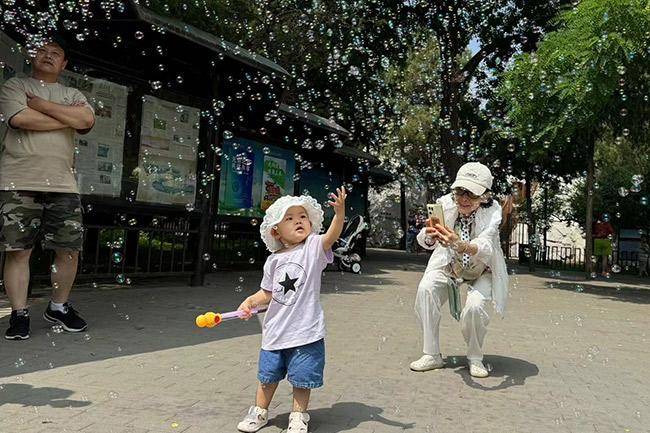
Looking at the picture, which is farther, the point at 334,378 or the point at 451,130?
the point at 451,130

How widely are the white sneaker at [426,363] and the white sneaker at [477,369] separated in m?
0.28

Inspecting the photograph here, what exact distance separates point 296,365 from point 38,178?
3.19 meters

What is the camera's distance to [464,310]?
194 inches

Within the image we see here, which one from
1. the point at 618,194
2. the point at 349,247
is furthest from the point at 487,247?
the point at 618,194

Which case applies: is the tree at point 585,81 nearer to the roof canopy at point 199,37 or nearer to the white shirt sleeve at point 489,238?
the roof canopy at point 199,37

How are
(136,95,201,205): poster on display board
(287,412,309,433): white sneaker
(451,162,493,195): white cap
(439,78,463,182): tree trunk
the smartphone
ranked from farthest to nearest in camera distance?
(439,78,463,182): tree trunk < (136,95,201,205): poster on display board < (451,162,493,195): white cap < the smartphone < (287,412,309,433): white sneaker

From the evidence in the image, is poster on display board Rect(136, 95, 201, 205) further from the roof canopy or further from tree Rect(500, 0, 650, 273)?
tree Rect(500, 0, 650, 273)

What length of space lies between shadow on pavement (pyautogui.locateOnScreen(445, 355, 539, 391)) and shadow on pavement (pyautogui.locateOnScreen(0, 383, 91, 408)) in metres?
2.78

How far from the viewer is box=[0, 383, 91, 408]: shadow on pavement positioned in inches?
145

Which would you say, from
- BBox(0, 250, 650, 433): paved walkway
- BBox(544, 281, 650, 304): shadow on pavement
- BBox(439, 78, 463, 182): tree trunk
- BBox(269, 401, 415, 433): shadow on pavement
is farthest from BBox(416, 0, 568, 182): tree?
BBox(269, 401, 415, 433): shadow on pavement

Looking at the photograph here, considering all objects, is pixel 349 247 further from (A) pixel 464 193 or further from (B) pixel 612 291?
(A) pixel 464 193

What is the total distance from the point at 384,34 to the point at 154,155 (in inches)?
523

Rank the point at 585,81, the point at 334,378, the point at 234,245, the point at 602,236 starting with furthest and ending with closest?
the point at 602,236 → the point at 234,245 → the point at 585,81 → the point at 334,378

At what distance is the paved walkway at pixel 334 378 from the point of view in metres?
3.62
